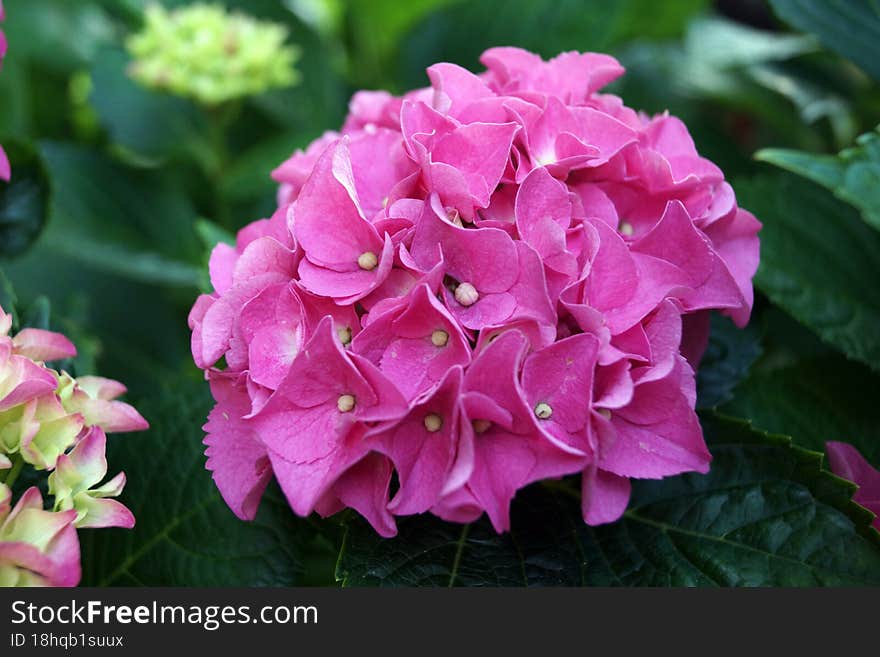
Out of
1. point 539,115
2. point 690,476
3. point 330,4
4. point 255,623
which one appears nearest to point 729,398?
point 690,476

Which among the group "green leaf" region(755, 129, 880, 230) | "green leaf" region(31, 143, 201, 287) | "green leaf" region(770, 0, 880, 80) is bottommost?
"green leaf" region(31, 143, 201, 287)

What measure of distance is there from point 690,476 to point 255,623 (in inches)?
14.6

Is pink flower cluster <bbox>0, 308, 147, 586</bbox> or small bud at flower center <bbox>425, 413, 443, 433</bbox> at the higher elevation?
small bud at flower center <bbox>425, 413, 443, 433</bbox>

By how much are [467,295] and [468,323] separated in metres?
0.02

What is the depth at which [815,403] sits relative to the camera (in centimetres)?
92

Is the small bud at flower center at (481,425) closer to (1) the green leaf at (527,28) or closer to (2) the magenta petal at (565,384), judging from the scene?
(2) the magenta petal at (565,384)

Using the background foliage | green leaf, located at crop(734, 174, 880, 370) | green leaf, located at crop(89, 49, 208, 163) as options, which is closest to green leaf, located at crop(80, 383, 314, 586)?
the background foliage

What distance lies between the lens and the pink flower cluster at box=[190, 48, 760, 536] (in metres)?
0.61

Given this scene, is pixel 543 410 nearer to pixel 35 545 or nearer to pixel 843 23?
pixel 35 545

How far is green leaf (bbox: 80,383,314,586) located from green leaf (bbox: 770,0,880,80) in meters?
0.72

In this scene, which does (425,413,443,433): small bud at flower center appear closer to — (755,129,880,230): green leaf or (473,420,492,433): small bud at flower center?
(473,420,492,433): small bud at flower center

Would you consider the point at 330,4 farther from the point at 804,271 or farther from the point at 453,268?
the point at 453,268

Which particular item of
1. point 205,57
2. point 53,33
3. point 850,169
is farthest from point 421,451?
Result: point 53,33

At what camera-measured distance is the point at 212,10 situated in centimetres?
143
